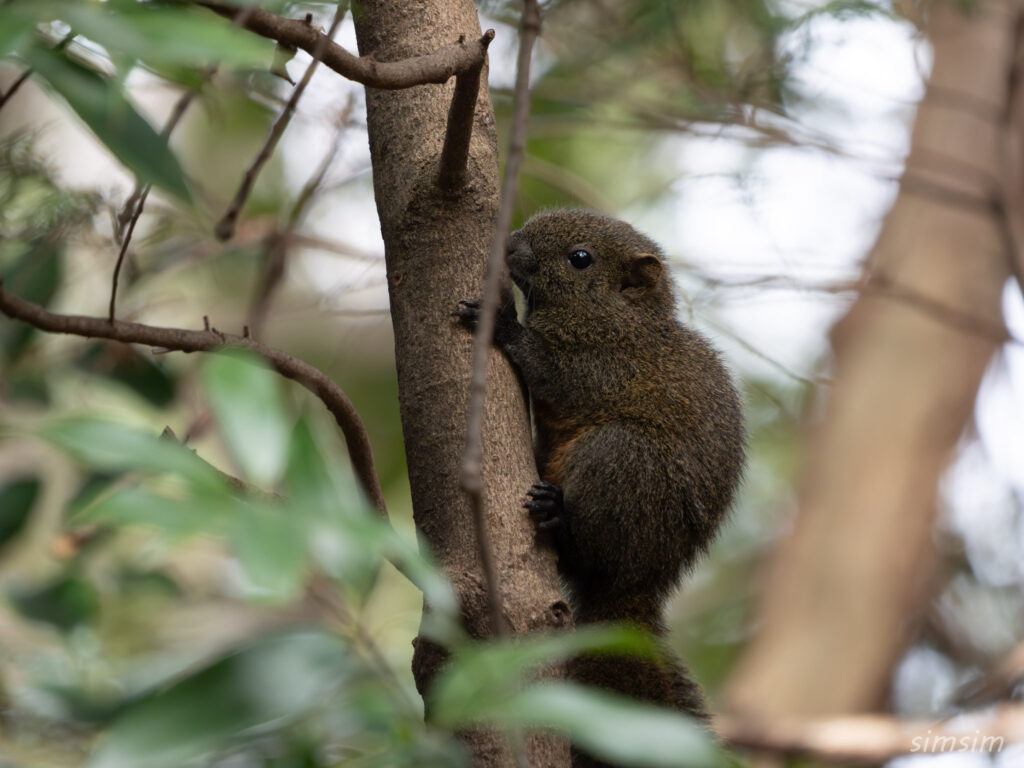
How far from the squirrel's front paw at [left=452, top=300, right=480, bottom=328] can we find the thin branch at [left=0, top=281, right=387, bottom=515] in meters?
0.37

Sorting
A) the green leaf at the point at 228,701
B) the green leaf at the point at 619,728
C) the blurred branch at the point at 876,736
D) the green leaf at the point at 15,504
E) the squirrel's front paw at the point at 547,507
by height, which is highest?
the green leaf at the point at 619,728

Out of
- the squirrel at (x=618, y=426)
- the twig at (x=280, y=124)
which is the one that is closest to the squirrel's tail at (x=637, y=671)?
the squirrel at (x=618, y=426)

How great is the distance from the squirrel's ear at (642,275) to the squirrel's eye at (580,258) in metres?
0.17

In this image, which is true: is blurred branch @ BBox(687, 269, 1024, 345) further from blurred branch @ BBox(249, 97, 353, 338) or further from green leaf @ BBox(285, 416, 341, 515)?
green leaf @ BBox(285, 416, 341, 515)

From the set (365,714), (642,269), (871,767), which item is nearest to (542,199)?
(642,269)

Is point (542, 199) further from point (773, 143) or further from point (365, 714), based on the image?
point (365, 714)

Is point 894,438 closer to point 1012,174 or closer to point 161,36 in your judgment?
point 1012,174

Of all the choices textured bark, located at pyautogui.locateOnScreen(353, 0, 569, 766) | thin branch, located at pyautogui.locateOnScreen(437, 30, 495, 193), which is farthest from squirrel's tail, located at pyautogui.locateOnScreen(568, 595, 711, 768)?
thin branch, located at pyautogui.locateOnScreen(437, 30, 495, 193)

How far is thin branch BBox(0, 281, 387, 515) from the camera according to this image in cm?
255

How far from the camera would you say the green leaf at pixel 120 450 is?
3.99ft

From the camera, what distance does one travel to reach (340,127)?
4566mm

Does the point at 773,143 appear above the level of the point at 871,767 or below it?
above

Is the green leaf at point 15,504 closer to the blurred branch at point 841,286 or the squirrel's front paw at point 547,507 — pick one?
the squirrel's front paw at point 547,507

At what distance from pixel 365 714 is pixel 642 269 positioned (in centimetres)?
306
